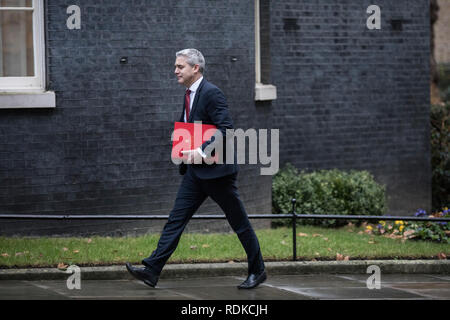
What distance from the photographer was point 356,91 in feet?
48.9

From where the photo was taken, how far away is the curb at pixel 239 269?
28.0ft

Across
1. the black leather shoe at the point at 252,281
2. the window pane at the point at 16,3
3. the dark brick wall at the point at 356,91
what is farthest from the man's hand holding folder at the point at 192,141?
the dark brick wall at the point at 356,91

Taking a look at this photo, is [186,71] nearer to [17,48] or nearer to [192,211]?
[192,211]

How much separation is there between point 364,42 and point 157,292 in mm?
8102

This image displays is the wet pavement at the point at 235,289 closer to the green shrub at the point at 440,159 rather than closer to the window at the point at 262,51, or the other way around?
the window at the point at 262,51

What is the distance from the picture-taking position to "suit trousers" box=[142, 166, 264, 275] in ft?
25.7

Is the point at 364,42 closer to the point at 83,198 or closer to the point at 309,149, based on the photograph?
the point at 309,149

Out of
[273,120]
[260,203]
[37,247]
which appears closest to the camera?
[37,247]

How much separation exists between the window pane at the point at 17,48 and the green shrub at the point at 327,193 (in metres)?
4.52

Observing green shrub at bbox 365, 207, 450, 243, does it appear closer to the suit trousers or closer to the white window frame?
the suit trousers

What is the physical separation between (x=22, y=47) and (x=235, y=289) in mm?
4314

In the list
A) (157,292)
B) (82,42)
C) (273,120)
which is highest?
(82,42)

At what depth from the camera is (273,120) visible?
45.4 feet

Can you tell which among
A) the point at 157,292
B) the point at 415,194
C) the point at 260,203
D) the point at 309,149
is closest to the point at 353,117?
the point at 309,149
